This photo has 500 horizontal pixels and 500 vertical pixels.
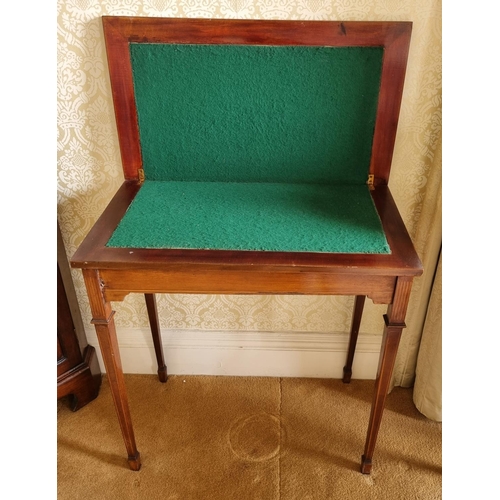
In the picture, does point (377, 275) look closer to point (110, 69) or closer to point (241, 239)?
point (241, 239)

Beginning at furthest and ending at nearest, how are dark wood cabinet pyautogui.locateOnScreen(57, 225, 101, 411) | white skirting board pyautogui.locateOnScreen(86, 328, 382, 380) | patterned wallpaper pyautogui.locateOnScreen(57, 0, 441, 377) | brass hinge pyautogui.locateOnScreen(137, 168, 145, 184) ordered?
white skirting board pyautogui.locateOnScreen(86, 328, 382, 380)
dark wood cabinet pyautogui.locateOnScreen(57, 225, 101, 411)
brass hinge pyautogui.locateOnScreen(137, 168, 145, 184)
patterned wallpaper pyautogui.locateOnScreen(57, 0, 441, 377)

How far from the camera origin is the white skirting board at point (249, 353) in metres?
1.69

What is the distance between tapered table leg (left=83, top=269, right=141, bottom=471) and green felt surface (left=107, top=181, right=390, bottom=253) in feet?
0.34

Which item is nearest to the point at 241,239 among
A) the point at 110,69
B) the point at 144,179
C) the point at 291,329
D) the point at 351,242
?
the point at 351,242

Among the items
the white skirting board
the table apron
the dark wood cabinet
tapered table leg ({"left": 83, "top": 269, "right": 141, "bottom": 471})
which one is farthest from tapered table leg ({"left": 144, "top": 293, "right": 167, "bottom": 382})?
the table apron

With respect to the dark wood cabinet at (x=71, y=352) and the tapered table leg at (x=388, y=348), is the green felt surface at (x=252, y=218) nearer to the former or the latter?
the tapered table leg at (x=388, y=348)

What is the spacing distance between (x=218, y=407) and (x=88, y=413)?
44 cm

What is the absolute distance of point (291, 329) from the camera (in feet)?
5.50

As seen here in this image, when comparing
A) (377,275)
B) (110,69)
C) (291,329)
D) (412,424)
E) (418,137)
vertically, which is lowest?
(412,424)

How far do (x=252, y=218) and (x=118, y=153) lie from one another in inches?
19.8

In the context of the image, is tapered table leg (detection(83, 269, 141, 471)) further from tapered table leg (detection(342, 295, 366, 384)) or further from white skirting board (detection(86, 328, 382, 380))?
tapered table leg (detection(342, 295, 366, 384))

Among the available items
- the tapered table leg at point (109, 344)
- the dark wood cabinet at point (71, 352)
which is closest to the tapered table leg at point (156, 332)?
the dark wood cabinet at point (71, 352)

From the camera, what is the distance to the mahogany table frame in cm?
102

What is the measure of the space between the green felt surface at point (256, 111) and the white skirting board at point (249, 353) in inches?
23.9
